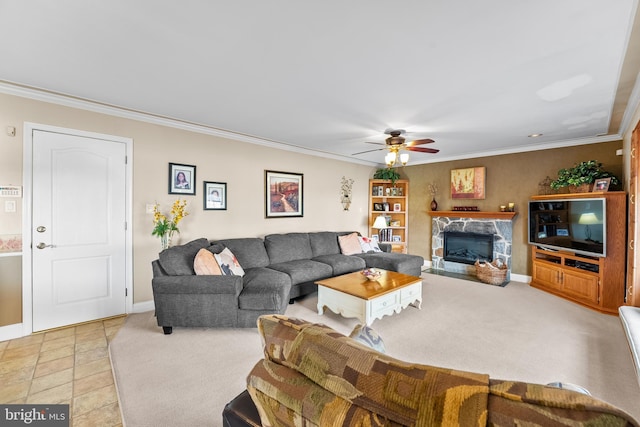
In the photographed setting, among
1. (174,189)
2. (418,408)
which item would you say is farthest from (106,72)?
(418,408)

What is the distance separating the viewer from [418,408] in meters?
0.59

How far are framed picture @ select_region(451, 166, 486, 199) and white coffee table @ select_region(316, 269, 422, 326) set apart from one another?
9.93 feet

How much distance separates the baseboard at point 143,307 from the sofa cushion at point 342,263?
239 centimetres

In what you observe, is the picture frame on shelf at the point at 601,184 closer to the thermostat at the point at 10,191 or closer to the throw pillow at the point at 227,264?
the throw pillow at the point at 227,264

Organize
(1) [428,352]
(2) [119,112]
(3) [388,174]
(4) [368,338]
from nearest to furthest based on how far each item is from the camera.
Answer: (4) [368,338] < (1) [428,352] < (2) [119,112] < (3) [388,174]

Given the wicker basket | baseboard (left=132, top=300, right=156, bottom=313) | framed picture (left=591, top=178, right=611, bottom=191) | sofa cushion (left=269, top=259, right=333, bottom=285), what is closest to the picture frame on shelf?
framed picture (left=591, top=178, right=611, bottom=191)

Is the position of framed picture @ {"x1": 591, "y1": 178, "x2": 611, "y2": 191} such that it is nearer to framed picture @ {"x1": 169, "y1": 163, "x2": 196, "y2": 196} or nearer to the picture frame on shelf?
the picture frame on shelf

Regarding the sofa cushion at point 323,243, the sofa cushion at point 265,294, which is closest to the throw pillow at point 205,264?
the sofa cushion at point 265,294

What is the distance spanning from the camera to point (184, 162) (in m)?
3.90

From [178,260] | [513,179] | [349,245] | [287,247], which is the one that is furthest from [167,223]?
[513,179]

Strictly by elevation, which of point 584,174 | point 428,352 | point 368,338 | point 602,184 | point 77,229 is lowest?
point 428,352

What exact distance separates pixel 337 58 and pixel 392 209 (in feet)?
16.6

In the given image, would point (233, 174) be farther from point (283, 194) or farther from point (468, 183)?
point (468, 183)

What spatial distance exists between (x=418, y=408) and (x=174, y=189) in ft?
12.9
